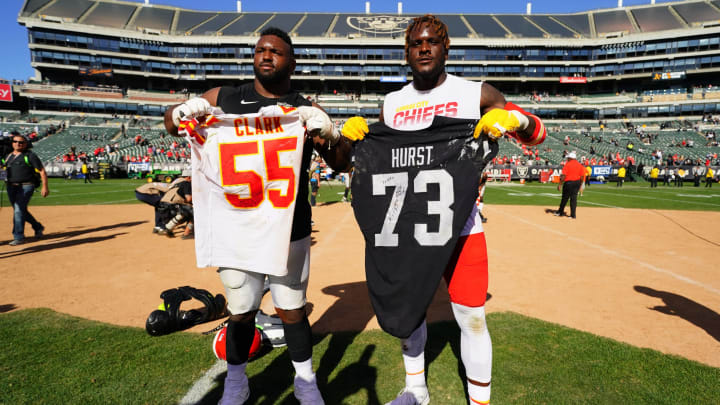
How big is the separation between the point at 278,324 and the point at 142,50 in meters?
69.3

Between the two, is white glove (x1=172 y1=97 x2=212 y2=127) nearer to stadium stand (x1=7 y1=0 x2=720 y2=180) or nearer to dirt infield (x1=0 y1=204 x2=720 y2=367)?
dirt infield (x1=0 y1=204 x2=720 y2=367)

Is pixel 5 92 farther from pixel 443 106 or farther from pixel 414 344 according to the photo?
pixel 414 344

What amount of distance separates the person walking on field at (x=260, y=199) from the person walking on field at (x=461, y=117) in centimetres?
43

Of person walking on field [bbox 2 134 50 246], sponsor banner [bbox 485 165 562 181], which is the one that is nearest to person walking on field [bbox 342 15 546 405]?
person walking on field [bbox 2 134 50 246]

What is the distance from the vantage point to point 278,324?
136 inches

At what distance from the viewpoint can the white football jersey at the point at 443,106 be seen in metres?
2.36

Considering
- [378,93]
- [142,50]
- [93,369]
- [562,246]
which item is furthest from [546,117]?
[142,50]

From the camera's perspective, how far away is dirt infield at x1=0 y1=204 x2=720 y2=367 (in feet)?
12.8

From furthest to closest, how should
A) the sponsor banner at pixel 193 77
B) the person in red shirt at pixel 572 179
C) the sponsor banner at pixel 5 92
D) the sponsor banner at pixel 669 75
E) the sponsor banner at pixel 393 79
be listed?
the sponsor banner at pixel 393 79, the sponsor banner at pixel 193 77, the sponsor banner at pixel 669 75, the sponsor banner at pixel 5 92, the person in red shirt at pixel 572 179

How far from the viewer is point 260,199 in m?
2.36

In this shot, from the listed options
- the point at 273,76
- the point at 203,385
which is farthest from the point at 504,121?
the point at 203,385

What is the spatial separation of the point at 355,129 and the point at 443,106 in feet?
2.10

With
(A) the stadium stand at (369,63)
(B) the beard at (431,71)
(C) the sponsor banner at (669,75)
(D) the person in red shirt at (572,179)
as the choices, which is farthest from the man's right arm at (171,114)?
(C) the sponsor banner at (669,75)

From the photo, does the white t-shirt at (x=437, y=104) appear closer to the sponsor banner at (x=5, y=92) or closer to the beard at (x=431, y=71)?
the beard at (x=431, y=71)
